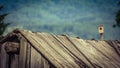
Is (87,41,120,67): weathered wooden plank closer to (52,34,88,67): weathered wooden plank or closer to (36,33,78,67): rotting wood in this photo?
(52,34,88,67): weathered wooden plank

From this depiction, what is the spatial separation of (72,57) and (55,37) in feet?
5.52

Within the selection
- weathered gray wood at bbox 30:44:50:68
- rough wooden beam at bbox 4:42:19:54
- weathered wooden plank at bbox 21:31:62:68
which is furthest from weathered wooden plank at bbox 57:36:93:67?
rough wooden beam at bbox 4:42:19:54

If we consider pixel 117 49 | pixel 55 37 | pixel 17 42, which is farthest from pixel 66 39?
pixel 117 49

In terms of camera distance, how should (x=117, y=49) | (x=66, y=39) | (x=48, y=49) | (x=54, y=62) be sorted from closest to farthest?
1. (x=54, y=62)
2. (x=48, y=49)
3. (x=66, y=39)
4. (x=117, y=49)

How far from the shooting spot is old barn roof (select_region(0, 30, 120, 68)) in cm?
1395

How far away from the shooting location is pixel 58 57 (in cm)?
1400

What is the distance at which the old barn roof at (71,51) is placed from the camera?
13953mm

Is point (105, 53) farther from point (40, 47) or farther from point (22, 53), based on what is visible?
point (22, 53)

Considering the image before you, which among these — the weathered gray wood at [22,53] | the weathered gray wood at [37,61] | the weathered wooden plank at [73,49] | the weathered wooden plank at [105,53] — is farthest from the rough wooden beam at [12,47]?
the weathered wooden plank at [105,53]

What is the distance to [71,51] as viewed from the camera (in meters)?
15.4

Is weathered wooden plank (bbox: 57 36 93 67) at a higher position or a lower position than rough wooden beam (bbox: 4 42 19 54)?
lower

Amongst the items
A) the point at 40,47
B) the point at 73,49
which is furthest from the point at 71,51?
the point at 40,47

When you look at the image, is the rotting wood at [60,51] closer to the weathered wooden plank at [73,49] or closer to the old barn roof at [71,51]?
the old barn roof at [71,51]

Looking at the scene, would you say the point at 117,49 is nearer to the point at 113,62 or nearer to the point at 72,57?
the point at 113,62
